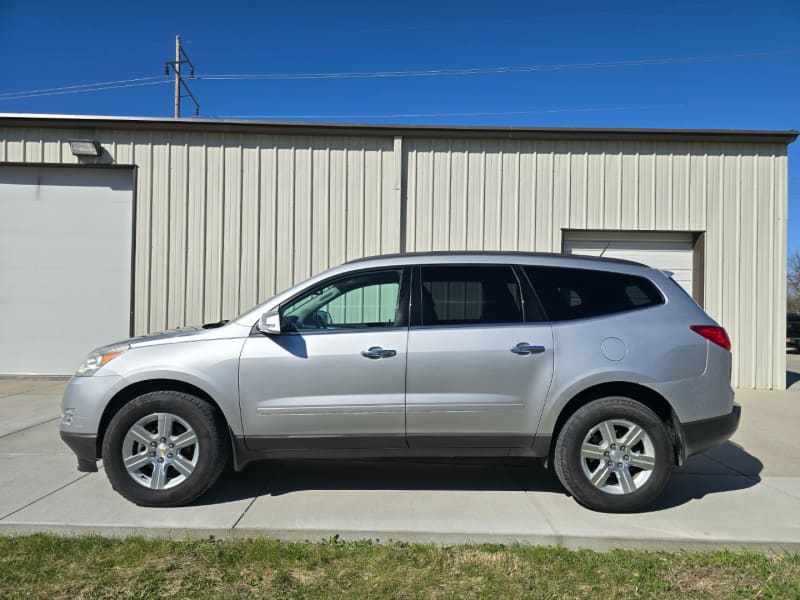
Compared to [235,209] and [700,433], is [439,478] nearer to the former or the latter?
[700,433]

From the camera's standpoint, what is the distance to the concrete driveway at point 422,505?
12.3 ft

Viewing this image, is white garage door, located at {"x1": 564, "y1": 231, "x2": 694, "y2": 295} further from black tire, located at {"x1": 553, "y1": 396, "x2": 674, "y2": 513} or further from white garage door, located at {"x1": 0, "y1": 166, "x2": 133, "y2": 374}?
white garage door, located at {"x1": 0, "y1": 166, "x2": 133, "y2": 374}

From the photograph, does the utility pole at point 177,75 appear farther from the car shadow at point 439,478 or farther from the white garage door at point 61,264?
the car shadow at point 439,478

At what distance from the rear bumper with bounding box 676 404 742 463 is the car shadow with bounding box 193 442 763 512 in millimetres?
502

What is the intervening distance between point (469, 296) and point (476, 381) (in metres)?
0.64

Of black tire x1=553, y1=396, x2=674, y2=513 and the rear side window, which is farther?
the rear side window

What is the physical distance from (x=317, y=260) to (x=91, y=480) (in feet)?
18.2

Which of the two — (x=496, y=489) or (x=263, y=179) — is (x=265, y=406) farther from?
(x=263, y=179)

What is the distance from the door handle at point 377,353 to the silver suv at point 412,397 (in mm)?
11

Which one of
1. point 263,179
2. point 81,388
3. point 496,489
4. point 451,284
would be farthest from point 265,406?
point 263,179

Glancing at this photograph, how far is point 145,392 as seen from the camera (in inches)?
167

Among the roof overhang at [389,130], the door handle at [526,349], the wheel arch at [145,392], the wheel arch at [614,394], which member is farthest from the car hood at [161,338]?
the roof overhang at [389,130]

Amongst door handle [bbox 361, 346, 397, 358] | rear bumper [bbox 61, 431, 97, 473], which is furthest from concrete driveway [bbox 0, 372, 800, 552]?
door handle [bbox 361, 346, 397, 358]

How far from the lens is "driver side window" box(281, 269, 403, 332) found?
4.25 metres
